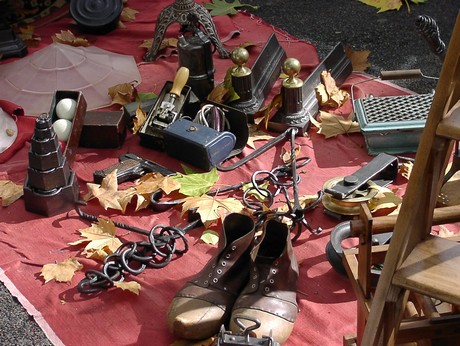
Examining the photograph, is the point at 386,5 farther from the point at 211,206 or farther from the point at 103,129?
the point at 211,206

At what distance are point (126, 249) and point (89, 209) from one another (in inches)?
17.0

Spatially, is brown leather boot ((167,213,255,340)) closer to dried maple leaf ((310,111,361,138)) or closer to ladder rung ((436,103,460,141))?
ladder rung ((436,103,460,141))

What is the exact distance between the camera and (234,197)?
322 cm

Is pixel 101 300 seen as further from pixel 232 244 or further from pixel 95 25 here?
pixel 95 25

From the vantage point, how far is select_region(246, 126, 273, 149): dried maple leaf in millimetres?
3557

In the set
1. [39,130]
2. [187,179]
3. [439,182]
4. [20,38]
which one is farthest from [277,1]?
[439,182]

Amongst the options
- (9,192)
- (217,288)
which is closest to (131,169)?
(9,192)

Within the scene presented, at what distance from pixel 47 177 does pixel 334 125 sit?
140 cm

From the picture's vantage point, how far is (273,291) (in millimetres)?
2463

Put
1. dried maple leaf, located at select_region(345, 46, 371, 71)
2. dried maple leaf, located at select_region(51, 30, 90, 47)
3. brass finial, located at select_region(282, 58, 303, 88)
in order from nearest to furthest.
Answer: brass finial, located at select_region(282, 58, 303, 88)
dried maple leaf, located at select_region(345, 46, 371, 71)
dried maple leaf, located at select_region(51, 30, 90, 47)

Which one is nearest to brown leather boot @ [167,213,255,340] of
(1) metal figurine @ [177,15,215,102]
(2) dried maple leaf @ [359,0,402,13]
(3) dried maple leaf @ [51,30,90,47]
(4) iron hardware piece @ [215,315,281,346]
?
(4) iron hardware piece @ [215,315,281,346]

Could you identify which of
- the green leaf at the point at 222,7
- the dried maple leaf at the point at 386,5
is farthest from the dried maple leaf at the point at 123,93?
the dried maple leaf at the point at 386,5

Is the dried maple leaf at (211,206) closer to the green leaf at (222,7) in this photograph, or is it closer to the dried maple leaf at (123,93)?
the dried maple leaf at (123,93)

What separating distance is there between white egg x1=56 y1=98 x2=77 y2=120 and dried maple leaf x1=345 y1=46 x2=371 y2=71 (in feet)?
5.22
